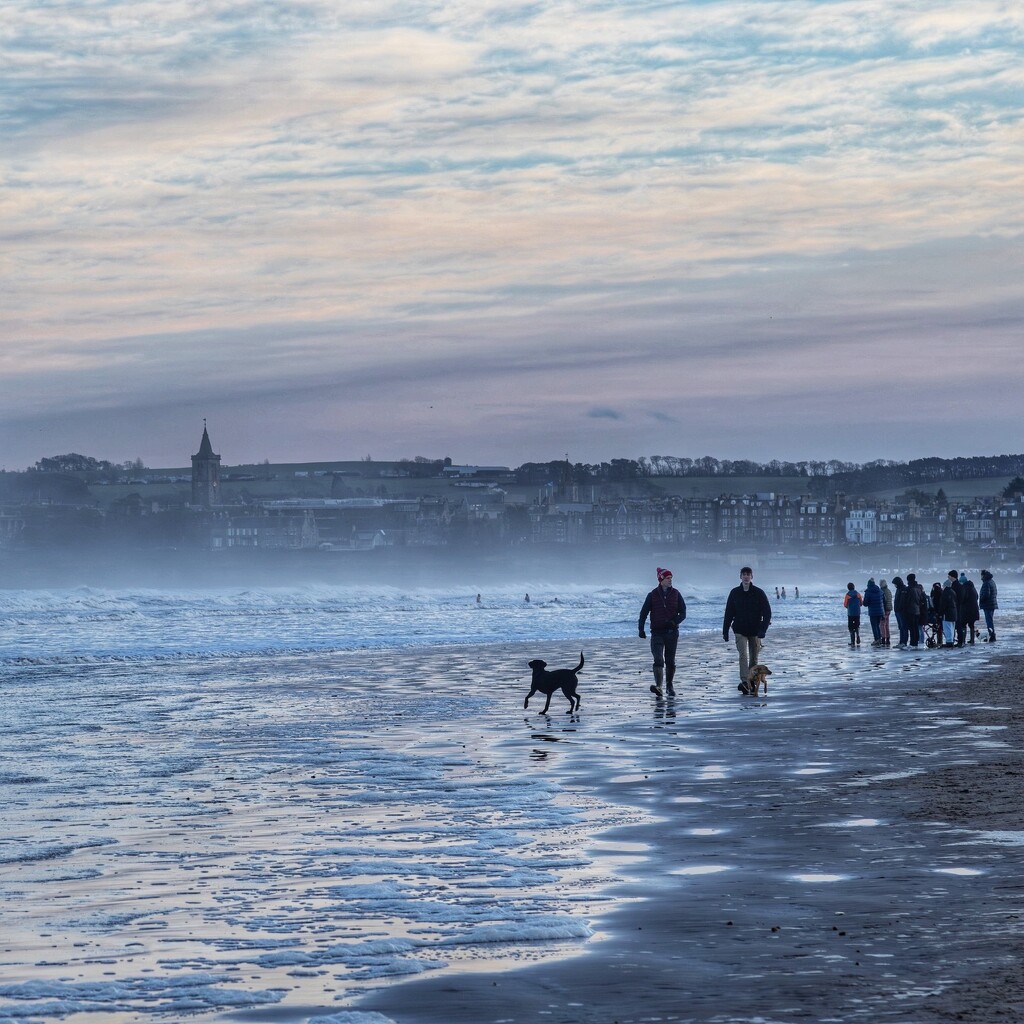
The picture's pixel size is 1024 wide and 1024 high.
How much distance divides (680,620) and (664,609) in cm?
50

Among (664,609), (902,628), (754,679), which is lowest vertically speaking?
(902,628)

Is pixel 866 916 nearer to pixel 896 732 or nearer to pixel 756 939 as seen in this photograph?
pixel 756 939

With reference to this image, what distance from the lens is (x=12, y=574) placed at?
6964 inches

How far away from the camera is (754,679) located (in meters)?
19.6

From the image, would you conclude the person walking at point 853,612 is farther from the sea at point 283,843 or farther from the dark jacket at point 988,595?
the sea at point 283,843

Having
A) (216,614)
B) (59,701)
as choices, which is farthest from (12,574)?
(59,701)

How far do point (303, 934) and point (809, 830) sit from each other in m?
3.72

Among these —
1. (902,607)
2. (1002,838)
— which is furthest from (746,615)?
(902,607)

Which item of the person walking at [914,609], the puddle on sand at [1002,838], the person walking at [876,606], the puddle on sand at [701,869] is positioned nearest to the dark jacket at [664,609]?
the puddle on sand at [1002,838]

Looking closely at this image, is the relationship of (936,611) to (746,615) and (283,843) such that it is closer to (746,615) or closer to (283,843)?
(746,615)

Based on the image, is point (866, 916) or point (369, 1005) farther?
point (866, 916)

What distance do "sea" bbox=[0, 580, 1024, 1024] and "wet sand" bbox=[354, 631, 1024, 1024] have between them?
0.28 m

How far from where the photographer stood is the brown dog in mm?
19547

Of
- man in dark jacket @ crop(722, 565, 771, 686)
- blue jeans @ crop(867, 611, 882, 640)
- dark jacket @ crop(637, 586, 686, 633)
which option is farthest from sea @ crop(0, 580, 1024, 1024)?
blue jeans @ crop(867, 611, 882, 640)
